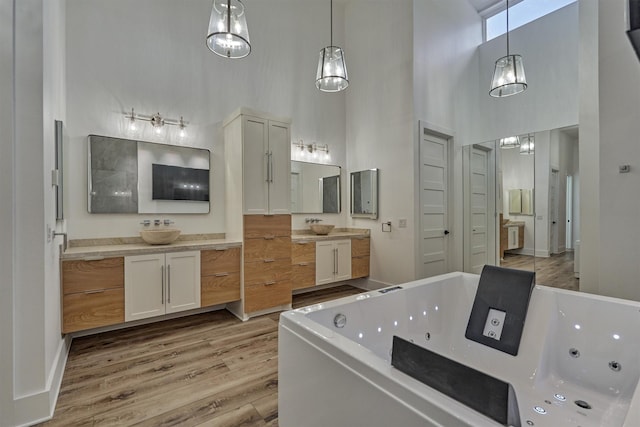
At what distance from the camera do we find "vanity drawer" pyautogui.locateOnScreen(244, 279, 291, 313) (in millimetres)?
3217

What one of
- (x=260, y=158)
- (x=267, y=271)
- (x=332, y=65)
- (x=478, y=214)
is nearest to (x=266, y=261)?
(x=267, y=271)

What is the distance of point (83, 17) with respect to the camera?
115 inches

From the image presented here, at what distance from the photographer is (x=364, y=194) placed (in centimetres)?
448

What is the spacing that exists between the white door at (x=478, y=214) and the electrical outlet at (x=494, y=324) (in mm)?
2305

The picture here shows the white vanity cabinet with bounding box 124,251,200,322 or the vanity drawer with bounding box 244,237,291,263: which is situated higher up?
the vanity drawer with bounding box 244,237,291,263

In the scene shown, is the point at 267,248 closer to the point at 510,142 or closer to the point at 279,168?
the point at 279,168

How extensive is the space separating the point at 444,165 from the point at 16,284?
14.8 ft

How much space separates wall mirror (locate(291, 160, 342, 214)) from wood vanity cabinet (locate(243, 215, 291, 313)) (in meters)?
0.89

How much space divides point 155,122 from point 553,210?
15.3 feet

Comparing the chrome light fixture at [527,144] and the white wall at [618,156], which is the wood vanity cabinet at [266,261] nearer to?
the white wall at [618,156]

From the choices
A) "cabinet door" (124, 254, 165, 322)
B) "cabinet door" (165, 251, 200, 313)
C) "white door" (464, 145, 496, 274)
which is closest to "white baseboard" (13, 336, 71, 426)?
"cabinet door" (124, 254, 165, 322)

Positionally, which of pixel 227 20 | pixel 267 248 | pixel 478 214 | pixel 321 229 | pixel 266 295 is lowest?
pixel 266 295

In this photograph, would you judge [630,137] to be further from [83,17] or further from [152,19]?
[83,17]

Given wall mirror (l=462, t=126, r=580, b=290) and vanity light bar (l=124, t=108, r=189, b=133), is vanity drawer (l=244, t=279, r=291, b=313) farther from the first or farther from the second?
wall mirror (l=462, t=126, r=580, b=290)
